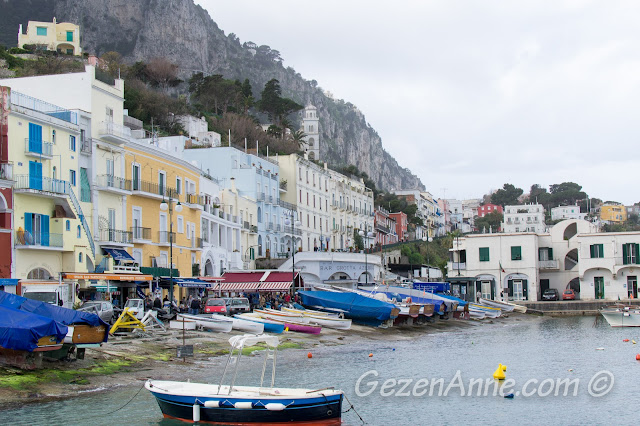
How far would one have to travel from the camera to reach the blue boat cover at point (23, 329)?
24734mm

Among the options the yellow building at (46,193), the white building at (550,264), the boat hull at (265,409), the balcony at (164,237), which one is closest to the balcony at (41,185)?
the yellow building at (46,193)

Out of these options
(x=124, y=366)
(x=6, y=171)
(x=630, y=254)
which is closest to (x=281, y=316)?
(x=6, y=171)

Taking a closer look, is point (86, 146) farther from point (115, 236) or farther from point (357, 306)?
point (357, 306)

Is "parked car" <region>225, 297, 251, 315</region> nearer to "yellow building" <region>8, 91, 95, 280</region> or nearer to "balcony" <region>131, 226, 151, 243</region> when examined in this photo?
"balcony" <region>131, 226, 151, 243</region>

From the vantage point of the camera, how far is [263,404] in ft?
66.2

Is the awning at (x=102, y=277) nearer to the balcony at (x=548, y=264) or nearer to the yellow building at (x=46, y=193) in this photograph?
the yellow building at (x=46, y=193)

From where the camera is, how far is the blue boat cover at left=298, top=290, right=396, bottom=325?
56.3m

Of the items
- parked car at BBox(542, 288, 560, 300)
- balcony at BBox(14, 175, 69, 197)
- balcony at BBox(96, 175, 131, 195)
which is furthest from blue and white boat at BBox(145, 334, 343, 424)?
parked car at BBox(542, 288, 560, 300)

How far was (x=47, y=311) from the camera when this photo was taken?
92.4 feet

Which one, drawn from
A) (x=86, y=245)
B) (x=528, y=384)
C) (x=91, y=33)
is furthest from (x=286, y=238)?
(x=91, y=33)

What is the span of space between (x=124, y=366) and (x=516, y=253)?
61805 millimetres

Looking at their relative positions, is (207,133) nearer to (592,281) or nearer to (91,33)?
(592,281)

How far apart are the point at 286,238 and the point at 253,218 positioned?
10106mm

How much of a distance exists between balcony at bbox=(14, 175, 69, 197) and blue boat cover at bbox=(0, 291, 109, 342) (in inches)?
624
